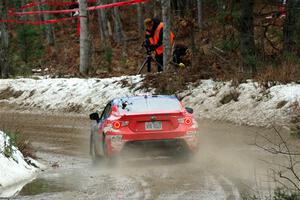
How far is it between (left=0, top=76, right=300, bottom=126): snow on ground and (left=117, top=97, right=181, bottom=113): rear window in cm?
436

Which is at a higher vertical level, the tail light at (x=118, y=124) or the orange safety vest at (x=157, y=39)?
the tail light at (x=118, y=124)

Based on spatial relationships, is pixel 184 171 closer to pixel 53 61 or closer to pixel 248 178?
pixel 248 178

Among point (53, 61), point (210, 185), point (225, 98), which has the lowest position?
point (53, 61)

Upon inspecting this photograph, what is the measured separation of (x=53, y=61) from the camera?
4222 cm

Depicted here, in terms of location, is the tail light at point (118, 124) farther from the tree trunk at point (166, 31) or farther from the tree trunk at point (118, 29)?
the tree trunk at point (118, 29)

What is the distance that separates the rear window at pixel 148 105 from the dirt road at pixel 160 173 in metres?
0.94

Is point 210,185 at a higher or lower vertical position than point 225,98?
higher

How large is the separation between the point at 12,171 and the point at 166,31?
1286 centimetres

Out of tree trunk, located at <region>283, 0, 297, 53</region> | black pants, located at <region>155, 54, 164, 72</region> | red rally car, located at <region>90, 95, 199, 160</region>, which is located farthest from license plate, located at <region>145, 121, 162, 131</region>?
black pants, located at <region>155, 54, 164, 72</region>

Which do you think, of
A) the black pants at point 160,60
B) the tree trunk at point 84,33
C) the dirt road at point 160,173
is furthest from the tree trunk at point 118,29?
the dirt road at point 160,173

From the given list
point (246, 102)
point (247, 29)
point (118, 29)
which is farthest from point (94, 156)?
point (118, 29)

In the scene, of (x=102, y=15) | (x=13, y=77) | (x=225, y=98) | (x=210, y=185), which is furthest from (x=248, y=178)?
(x=102, y=15)

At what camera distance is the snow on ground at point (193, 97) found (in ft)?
59.9

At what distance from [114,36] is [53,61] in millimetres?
7832
